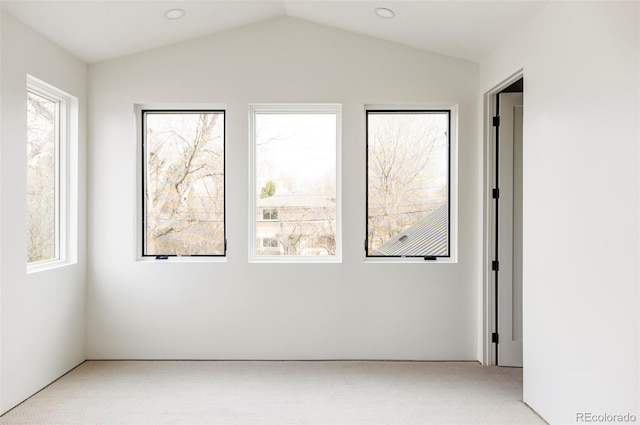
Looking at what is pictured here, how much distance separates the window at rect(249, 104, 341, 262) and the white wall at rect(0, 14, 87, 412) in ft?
5.18

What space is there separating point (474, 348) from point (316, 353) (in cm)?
136

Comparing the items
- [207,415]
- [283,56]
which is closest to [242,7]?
[283,56]

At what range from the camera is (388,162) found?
419 cm

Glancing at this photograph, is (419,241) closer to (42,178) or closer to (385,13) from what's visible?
(385,13)

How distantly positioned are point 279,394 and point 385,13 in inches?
114

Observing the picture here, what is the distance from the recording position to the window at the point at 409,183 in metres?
4.19

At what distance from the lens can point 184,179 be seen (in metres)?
4.20

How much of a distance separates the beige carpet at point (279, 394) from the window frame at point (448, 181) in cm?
89

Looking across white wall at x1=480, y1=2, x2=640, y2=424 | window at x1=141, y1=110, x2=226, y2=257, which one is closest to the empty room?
window at x1=141, y1=110, x2=226, y2=257

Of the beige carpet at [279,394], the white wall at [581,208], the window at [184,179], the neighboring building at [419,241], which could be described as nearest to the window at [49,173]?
the window at [184,179]

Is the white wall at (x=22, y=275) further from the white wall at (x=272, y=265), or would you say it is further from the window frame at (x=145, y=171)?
the window frame at (x=145, y=171)

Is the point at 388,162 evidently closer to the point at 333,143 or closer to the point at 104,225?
the point at 333,143

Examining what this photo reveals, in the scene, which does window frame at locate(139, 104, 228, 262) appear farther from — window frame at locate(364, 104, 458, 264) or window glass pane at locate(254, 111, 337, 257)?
window frame at locate(364, 104, 458, 264)

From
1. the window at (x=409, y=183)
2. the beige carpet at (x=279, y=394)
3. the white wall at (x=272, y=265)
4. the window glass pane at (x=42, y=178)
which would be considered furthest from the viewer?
the window at (x=409, y=183)
